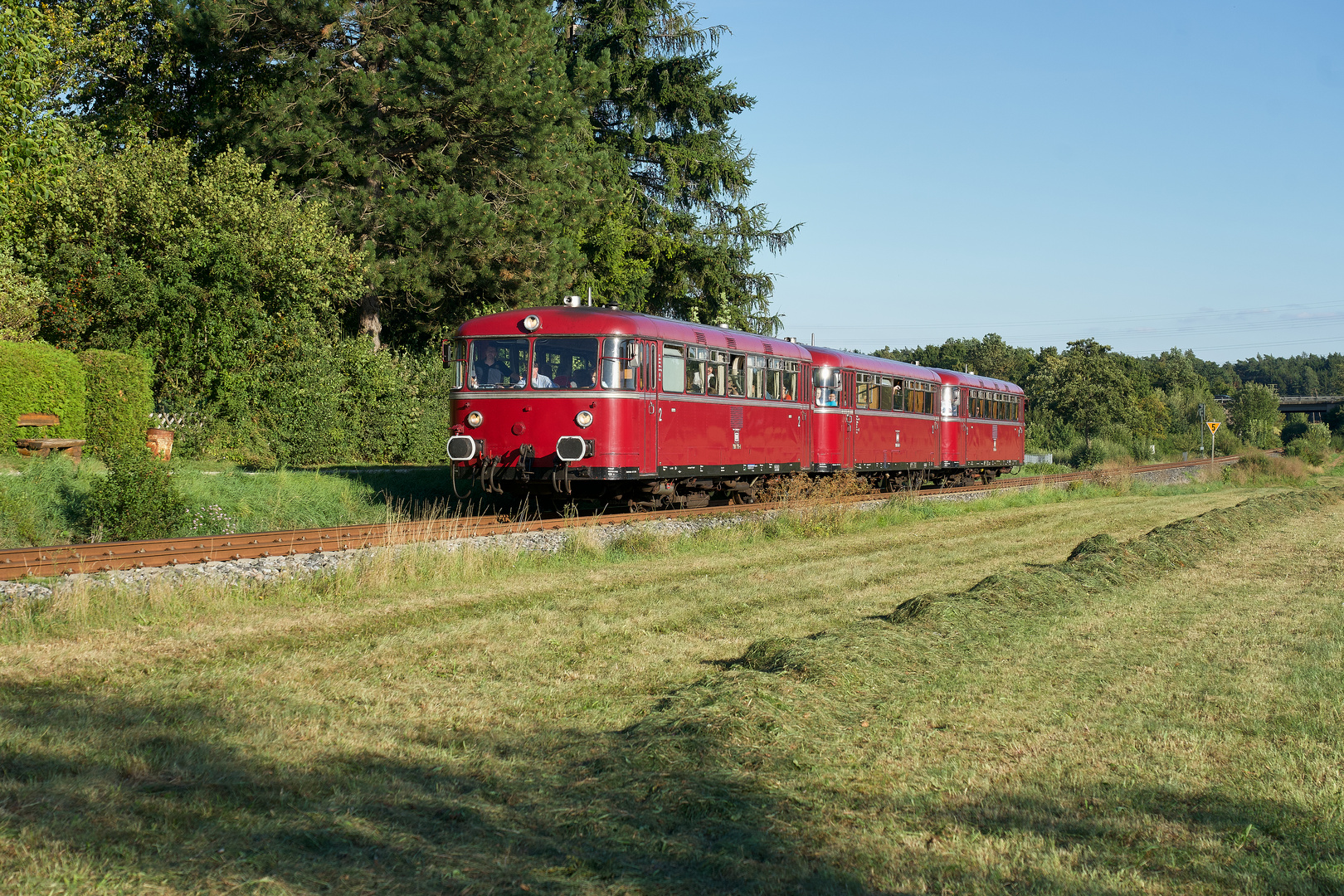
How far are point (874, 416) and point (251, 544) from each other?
57.3 feet

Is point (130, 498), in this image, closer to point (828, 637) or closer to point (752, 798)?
point (828, 637)

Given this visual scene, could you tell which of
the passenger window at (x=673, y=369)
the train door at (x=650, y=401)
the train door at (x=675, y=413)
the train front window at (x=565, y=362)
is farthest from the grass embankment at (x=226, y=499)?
the passenger window at (x=673, y=369)

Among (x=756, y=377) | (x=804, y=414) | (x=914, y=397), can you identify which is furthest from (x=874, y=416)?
(x=756, y=377)

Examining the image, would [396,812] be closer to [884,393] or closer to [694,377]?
[694,377]

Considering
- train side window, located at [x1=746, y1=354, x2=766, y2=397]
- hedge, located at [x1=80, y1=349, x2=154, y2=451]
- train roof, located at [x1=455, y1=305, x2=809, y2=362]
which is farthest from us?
hedge, located at [x1=80, y1=349, x2=154, y2=451]

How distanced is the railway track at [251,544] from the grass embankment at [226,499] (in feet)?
3.12

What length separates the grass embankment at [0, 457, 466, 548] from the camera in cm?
1436

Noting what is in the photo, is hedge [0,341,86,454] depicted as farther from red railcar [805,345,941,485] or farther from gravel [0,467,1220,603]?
red railcar [805,345,941,485]

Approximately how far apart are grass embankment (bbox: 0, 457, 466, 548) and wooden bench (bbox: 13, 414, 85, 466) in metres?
1.00

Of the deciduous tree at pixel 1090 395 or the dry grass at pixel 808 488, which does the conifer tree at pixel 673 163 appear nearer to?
the dry grass at pixel 808 488

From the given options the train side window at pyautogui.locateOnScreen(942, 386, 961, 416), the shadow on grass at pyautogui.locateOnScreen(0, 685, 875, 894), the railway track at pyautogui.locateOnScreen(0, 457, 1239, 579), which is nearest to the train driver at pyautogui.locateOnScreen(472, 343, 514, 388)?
the railway track at pyautogui.locateOnScreen(0, 457, 1239, 579)

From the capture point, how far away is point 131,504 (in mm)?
14625

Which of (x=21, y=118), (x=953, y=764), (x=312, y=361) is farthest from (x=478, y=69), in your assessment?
(x=953, y=764)

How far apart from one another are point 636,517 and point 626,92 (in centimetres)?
3172
